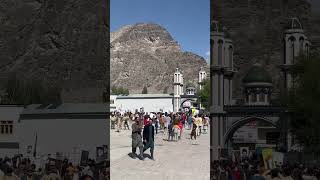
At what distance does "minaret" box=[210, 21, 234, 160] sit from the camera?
798 centimetres

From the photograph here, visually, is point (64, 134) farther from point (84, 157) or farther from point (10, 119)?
point (10, 119)

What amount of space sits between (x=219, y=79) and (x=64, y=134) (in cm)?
280

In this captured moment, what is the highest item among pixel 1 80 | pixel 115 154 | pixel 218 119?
pixel 1 80

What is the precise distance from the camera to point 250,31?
7996mm

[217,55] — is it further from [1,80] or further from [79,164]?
[1,80]

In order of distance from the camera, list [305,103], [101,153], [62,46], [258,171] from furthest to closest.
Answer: [62,46] < [101,153] < [258,171] < [305,103]

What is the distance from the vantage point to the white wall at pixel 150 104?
43037mm

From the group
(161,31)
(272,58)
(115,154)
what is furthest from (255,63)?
(161,31)

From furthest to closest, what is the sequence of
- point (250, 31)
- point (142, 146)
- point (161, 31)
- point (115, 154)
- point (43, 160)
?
1. point (161, 31)
2. point (115, 154)
3. point (142, 146)
4. point (43, 160)
5. point (250, 31)

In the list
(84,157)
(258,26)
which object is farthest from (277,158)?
(84,157)

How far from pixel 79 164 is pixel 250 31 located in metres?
3.64

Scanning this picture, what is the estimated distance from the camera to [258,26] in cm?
805

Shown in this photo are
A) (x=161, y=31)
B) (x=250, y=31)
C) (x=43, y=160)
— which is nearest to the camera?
(x=250, y=31)

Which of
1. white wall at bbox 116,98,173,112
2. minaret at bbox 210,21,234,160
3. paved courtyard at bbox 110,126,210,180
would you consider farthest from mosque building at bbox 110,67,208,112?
minaret at bbox 210,21,234,160
